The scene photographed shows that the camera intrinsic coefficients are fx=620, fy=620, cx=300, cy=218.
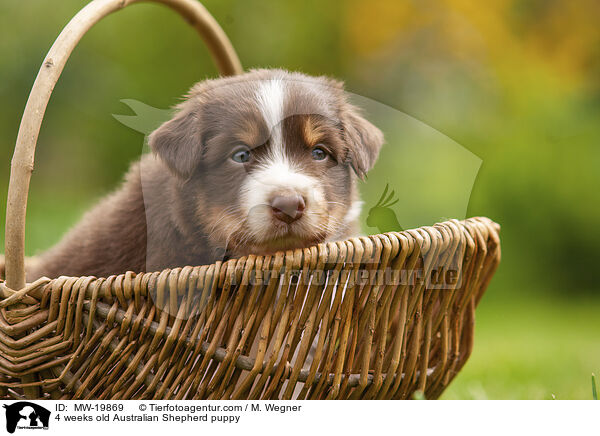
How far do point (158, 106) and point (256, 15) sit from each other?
1.66 m

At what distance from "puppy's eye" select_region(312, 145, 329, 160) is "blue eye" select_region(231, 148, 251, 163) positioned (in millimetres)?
259

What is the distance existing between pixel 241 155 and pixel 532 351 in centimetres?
265

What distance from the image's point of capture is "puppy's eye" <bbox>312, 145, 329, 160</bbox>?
2.46 meters

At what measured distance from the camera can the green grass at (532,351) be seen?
3.12 meters

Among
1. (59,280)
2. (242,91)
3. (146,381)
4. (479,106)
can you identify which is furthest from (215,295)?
(479,106)

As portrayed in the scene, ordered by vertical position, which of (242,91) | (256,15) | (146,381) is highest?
(256,15)

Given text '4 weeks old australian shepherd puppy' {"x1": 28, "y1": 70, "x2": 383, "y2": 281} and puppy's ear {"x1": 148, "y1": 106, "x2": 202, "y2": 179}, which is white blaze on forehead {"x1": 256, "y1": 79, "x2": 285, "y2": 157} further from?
puppy's ear {"x1": 148, "y1": 106, "x2": 202, "y2": 179}

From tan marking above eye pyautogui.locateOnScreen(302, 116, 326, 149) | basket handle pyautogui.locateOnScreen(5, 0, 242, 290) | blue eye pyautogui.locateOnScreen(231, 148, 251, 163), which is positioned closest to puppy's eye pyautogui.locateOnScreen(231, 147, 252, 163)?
blue eye pyautogui.locateOnScreen(231, 148, 251, 163)

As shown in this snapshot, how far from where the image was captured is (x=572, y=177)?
5.27m
